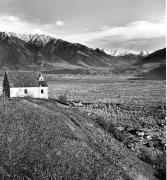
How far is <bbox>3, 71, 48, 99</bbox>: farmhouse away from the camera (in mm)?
44500

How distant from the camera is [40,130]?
17125 millimetres

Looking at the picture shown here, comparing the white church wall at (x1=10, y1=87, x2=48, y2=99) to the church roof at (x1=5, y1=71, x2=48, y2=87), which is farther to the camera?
the church roof at (x1=5, y1=71, x2=48, y2=87)

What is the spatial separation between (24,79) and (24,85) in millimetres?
1796

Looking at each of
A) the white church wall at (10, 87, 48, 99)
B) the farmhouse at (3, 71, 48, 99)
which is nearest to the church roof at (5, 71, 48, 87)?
the farmhouse at (3, 71, 48, 99)

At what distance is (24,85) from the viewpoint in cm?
→ 4516

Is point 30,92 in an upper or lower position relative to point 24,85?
lower

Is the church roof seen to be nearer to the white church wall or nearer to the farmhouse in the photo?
the farmhouse

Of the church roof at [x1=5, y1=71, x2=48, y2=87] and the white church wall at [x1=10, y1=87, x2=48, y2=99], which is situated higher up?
the church roof at [x1=5, y1=71, x2=48, y2=87]

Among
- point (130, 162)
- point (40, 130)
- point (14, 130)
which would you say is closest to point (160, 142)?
point (130, 162)

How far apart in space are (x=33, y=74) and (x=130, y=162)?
29.5 m

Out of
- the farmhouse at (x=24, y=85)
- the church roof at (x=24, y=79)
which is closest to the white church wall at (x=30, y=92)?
the farmhouse at (x=24, y=85)

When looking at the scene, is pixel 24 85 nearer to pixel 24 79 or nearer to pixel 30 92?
pixel 30 92

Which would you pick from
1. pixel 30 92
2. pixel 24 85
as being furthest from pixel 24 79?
pixel 30 92

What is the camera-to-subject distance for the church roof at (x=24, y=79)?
44938 mm
